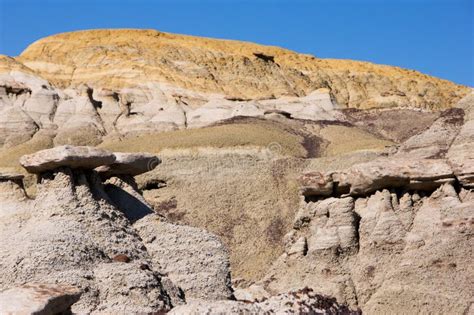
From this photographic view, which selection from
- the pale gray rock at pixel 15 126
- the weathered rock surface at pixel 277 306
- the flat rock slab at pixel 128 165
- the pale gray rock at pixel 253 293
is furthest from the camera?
the pale gray rock at pixel 15 126

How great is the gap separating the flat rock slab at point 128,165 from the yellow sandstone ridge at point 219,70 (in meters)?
90.9

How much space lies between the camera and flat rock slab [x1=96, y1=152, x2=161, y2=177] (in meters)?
30.4

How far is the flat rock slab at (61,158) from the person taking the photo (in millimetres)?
26844

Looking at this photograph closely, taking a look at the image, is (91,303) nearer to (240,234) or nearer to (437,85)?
(240,234)

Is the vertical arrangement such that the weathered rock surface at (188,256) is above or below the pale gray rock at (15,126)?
below

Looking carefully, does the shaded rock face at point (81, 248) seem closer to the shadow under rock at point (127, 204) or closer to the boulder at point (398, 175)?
the shadow under rock at point (127, 204)

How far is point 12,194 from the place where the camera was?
28.3 metres

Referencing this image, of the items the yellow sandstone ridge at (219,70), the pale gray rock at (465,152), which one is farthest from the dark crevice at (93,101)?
the pale gray rock at (465,152)

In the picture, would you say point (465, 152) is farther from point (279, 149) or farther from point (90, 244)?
point (279, 149)

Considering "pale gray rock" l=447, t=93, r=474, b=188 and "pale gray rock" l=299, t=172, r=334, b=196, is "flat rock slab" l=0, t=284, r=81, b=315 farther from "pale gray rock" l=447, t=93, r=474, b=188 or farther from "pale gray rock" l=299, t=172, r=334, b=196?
"pale gray rock" l=447, t=93, r=474, b=188

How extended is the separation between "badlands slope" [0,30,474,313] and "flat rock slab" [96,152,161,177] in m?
3.24

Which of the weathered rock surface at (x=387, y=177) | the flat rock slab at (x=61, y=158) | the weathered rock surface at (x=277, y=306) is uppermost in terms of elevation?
the weathered rock surface at (x=387, y=177)

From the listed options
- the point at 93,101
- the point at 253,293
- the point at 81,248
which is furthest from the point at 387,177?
the point at 93,101

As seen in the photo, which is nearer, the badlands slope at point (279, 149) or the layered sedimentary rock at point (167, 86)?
the badlands slope at point (279, 149)
